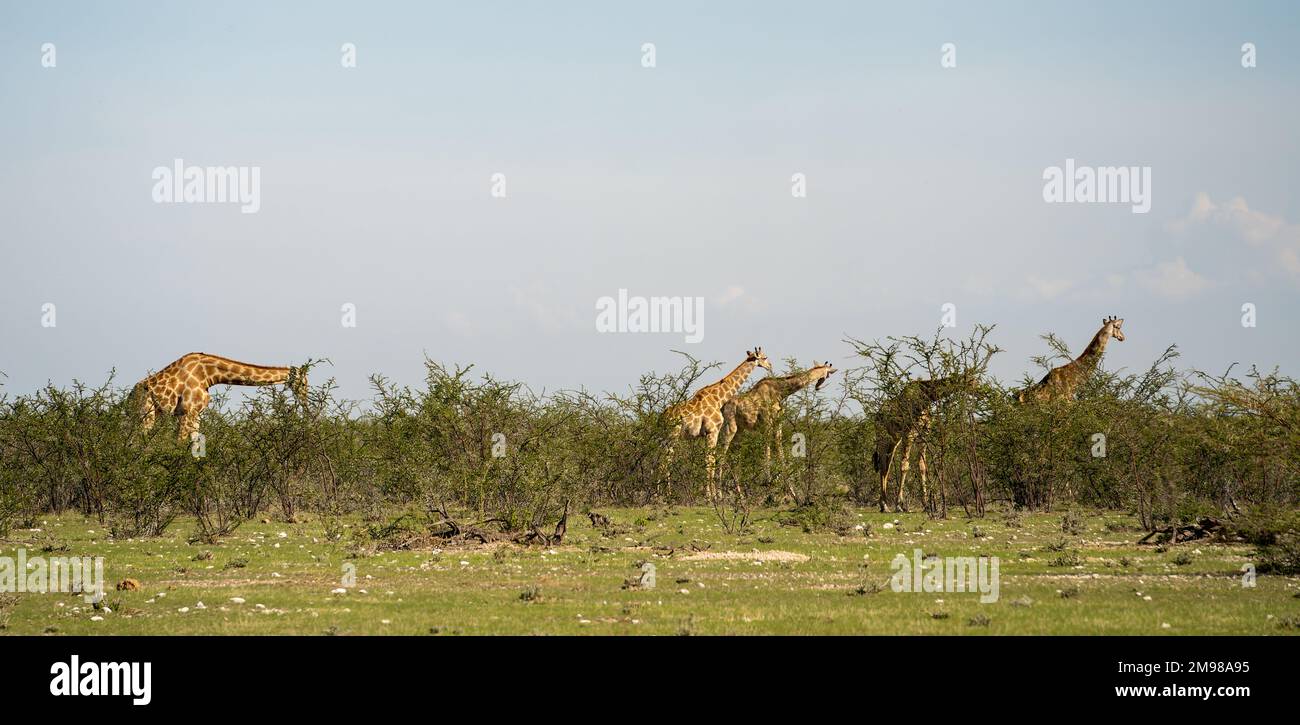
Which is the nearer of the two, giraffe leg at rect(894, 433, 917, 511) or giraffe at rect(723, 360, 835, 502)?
giraffe leg at rect(894, 433, 917, 511)

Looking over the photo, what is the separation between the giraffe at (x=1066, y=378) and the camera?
114 ft

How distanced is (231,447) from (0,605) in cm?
1356

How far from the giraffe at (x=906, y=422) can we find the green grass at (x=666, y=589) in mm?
6025


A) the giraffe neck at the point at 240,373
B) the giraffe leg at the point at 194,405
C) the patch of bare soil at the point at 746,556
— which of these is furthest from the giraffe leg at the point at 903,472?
the giraffe leg at the point at 194,405

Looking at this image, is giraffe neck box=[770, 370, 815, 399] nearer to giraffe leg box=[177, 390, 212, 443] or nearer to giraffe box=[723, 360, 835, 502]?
giraffe box=[723, 360, 835, 502]

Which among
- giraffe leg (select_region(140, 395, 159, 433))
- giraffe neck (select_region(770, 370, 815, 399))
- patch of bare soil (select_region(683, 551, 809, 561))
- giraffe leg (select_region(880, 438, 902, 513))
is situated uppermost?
giraffe neck (select_region(770, 370, 815, 399))

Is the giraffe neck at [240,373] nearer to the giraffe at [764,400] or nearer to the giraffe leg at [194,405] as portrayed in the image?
the giraffe leg at [194,405]

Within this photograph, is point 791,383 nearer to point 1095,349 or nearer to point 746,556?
point 1095,349

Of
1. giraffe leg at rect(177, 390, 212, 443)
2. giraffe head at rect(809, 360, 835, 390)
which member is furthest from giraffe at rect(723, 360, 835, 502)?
giraffe leg at rect(177, 390, 212, 443)

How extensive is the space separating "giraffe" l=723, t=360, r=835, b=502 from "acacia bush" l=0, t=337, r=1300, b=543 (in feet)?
1.33

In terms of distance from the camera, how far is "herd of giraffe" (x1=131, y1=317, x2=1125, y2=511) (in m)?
30.9

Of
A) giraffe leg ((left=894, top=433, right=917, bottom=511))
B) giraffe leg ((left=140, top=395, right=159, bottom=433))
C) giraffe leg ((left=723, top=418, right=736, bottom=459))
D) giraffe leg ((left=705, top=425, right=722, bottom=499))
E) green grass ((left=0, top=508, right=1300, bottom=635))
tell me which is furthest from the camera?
giraffe leg ((left=723, top=418, right=736, bottom=459))
